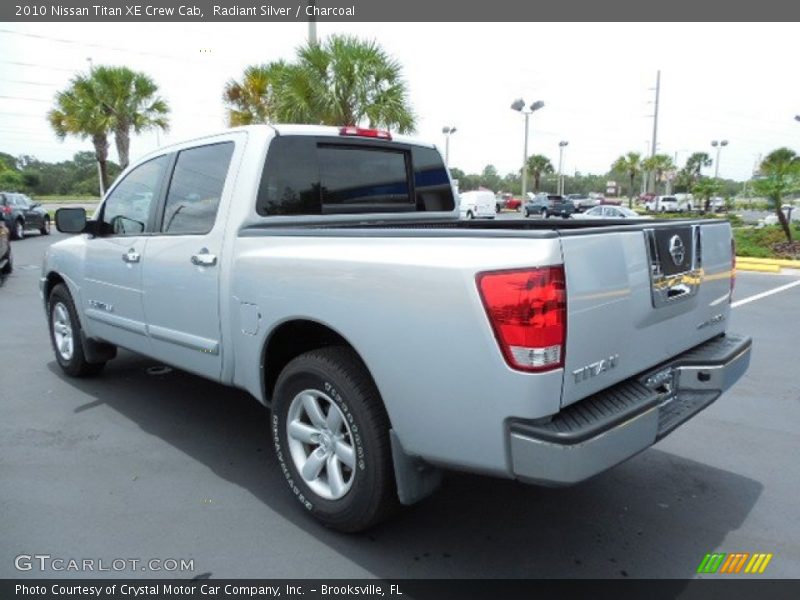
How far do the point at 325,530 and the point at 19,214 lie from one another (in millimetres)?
20923

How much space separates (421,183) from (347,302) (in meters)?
2.12

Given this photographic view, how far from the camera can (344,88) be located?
1375 centimetres

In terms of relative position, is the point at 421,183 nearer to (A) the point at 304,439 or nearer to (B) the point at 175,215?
(B) the point at 175,215

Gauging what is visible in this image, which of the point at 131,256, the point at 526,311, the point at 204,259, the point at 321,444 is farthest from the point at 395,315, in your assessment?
the point at 131,256

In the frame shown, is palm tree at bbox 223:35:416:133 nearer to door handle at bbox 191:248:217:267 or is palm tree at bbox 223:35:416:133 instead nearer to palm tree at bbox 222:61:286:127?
palm tree at bbox 222:61:286:127

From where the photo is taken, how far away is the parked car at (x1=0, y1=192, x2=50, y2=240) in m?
18.7

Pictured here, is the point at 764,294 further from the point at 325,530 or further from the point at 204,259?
the point at 204,259

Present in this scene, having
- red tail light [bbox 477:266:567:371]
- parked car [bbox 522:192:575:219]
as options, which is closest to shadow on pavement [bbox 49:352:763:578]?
red tail light [bbox 477:266:567:371]

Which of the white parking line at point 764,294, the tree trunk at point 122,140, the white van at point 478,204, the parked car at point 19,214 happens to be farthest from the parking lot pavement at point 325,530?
the white van at point 478,204

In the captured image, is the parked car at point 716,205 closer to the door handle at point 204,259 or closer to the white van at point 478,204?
the white van at point 478,204

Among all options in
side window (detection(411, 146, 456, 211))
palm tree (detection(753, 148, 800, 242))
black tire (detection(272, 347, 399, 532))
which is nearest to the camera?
black tire (detection(272, 347, 399, 532))

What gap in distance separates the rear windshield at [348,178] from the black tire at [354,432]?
1052mm

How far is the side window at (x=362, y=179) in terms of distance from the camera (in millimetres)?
3760

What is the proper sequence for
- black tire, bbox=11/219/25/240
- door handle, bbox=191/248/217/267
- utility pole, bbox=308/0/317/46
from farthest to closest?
black tire, bbox=11/219/25/240, utility pole, bbox=308/0/317/46, door handle, bbox=191/248/217/267
